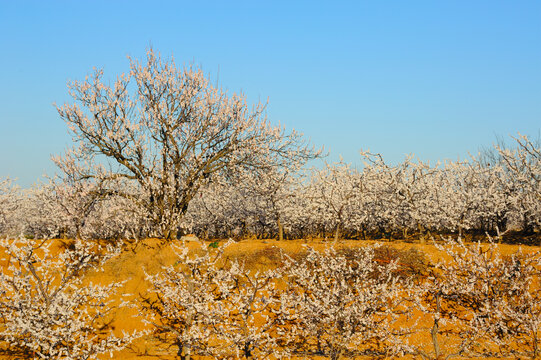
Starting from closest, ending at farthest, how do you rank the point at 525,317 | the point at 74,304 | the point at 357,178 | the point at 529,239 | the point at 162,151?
the point at 74,304 → the point at 525,317 → the point at 162,151 → the point at 529,239 → the point at 357,178

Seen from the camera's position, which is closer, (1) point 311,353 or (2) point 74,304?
(2) point 74,304

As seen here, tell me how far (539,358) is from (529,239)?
600 inches

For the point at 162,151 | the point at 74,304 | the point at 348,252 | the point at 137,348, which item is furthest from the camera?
the point at 162,151

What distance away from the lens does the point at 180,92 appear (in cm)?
2375

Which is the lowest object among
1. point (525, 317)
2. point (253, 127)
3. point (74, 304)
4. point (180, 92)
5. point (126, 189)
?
point (525, 317)

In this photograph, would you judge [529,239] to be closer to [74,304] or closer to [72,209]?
[74,304]


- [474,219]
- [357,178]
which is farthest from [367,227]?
[474,219]

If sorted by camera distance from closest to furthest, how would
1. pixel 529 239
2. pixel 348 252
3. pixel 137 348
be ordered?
pixel 137 348 → pixel 348 252 → pixel 529 239

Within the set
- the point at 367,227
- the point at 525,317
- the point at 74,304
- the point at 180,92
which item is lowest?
the point at 525,317

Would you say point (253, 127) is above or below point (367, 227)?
above

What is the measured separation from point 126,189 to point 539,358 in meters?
23.0

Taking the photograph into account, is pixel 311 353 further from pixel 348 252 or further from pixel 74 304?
pixel 74 304

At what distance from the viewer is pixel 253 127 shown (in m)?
24.5

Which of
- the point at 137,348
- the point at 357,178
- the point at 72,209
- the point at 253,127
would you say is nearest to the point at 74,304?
the point at 137,348
